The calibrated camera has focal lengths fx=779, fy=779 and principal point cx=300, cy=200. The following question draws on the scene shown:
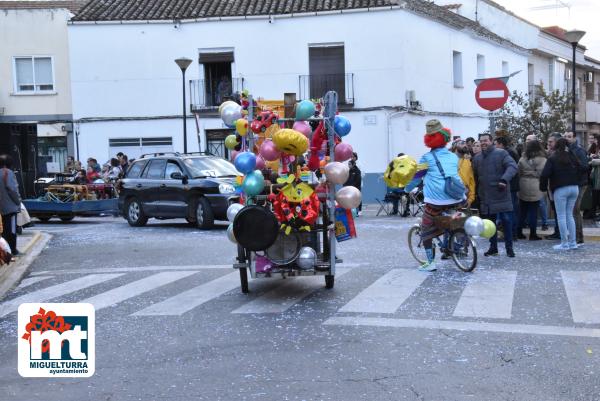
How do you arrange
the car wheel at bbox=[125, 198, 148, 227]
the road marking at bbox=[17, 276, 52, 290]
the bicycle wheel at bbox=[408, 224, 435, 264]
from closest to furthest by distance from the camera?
the road marking at bbox=[17, 276, 52, 290]
the bicycle wheel at bbox=[408, 224, 435, 264]
the car wheel at bbox=[125, 198, 148, 227]

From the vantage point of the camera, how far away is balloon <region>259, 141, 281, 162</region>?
8656 millimetres

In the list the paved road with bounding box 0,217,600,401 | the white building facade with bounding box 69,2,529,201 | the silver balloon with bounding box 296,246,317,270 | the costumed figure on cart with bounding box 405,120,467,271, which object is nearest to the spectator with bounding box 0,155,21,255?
the paved road with bounding box 0,217,600,401

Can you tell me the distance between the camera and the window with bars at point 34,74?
3047 centimetres

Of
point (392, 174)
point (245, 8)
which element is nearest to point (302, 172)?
point (392, 174)

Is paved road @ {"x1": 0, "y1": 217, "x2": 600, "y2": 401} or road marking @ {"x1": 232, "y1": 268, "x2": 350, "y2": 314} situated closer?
paved road @ {"x1": 0, "y1": 217, "x2": 600, "y2": 401}

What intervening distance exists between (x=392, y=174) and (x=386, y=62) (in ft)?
59.2

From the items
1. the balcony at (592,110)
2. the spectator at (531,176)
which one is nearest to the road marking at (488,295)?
the spectator at (531,176)

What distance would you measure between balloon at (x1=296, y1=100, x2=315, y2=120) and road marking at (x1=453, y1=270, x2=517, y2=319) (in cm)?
264

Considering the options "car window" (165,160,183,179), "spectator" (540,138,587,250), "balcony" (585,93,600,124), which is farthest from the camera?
"balcony" (585,93,600,124)

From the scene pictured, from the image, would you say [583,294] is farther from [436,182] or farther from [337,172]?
[337,172]

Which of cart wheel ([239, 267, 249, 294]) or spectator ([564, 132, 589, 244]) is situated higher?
spectator ([564, 132, 589, 244])

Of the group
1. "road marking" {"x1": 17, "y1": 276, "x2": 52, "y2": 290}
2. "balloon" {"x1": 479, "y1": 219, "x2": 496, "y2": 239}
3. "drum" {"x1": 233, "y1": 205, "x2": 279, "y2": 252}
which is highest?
"drum" {"x1": 233, "y1": 205, "x2": 279, "y2": 252}

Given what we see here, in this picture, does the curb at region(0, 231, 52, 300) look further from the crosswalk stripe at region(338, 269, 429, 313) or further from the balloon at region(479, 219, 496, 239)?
the balloon at region(479, 219, 496, 239)

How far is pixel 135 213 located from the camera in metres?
18.8
